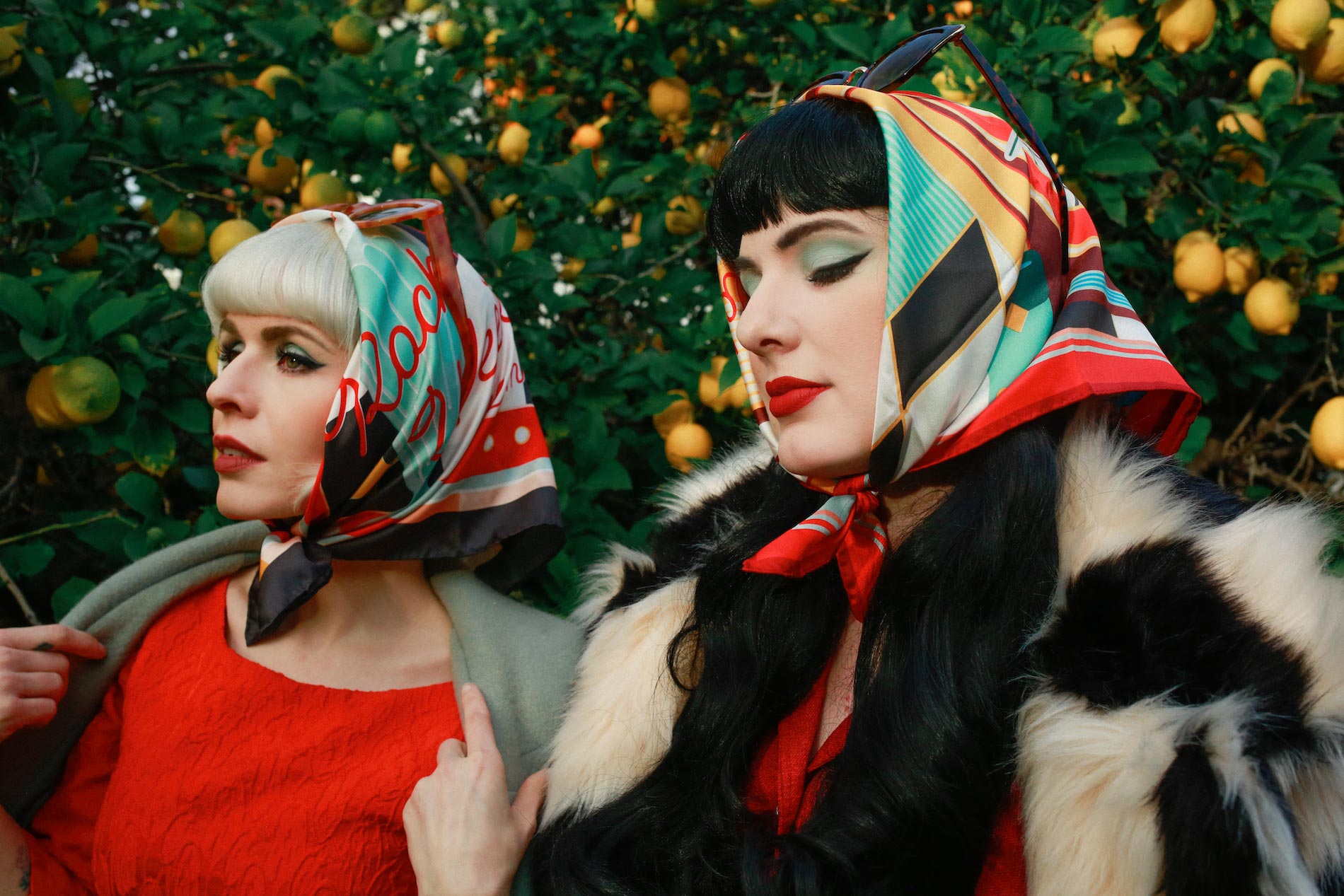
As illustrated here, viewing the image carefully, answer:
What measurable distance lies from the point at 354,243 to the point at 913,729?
41.3 inches

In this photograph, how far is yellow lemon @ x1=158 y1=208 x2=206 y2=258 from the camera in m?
2.11

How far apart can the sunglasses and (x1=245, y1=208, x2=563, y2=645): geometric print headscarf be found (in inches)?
26.3

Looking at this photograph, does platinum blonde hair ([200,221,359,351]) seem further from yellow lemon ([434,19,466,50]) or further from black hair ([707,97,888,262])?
yellow lemon ([434,19,466,50])

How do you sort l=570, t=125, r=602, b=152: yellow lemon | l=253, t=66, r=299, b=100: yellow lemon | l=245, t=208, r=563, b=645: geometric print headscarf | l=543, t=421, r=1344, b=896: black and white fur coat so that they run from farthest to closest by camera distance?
l=570, t=125, r=602, b=152: yellow lemon < l=253, t=66, r=299, b=100: yellow lemon < l=245, t=208, r=563, b=645: geometric print headscarf < l=543, t=421, r=1344, b=896: black and white fur coat

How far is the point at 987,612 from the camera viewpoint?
3.82 feet

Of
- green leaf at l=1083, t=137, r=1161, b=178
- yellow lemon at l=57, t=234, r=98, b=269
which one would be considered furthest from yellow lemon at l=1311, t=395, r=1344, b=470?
yellow lemon at l=57, t=234, r=98, b=269

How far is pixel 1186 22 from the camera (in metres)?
1.99

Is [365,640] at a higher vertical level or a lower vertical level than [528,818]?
higher

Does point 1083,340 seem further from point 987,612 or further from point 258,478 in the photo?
point 258,478

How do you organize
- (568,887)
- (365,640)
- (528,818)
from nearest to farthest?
(568,887)
(528,818)
(365,640)

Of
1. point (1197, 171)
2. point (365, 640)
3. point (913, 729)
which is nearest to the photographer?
point (913, 729)

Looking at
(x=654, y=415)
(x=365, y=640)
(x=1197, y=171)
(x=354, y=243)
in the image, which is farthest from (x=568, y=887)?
(x=1197, y=171)

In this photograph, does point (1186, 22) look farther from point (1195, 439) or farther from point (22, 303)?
point (22, 303)

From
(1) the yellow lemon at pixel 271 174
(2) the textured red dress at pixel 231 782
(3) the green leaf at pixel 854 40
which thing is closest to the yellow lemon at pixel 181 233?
(1) the yellow lemon at pixel 271 174
